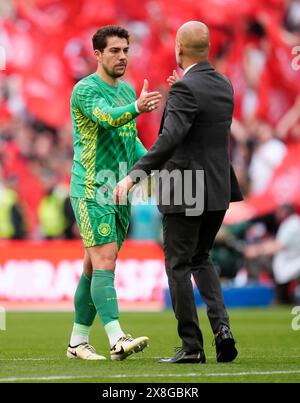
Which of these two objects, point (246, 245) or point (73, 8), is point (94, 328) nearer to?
point (246, 245)

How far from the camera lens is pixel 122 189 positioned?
26.8 feet

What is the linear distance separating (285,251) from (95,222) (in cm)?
976

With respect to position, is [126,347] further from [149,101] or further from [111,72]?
[111,72]

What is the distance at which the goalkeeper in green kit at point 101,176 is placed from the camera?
28.5 ft

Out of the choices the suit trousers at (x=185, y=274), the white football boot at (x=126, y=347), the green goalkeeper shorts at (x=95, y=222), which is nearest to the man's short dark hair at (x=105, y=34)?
the green goalkeeper shorts at (x=95, y=222)

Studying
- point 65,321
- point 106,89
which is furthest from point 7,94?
point 106,89

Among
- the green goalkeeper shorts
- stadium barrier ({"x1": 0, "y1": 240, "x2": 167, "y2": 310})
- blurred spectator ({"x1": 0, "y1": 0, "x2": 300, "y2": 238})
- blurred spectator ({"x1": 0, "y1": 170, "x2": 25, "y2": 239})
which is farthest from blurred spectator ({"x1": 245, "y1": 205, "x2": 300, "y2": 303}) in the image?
the green goalkeeper shorts

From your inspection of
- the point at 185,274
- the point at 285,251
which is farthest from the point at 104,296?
the point at 285,251

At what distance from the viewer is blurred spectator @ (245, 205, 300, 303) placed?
18094 mm

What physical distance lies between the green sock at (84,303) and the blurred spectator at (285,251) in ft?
30.2

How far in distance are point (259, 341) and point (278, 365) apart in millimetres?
2922

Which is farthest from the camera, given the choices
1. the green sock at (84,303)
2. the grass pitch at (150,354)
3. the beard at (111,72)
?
the green sock at (84,303)

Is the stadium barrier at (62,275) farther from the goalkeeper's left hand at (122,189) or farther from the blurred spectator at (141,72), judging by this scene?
the goalkeeper's left hand at (122,189)

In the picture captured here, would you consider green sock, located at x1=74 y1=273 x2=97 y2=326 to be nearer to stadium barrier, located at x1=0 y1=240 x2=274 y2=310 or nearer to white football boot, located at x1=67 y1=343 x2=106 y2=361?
white football boot, located at x1=67 y1=343 x2=106 y2=361
